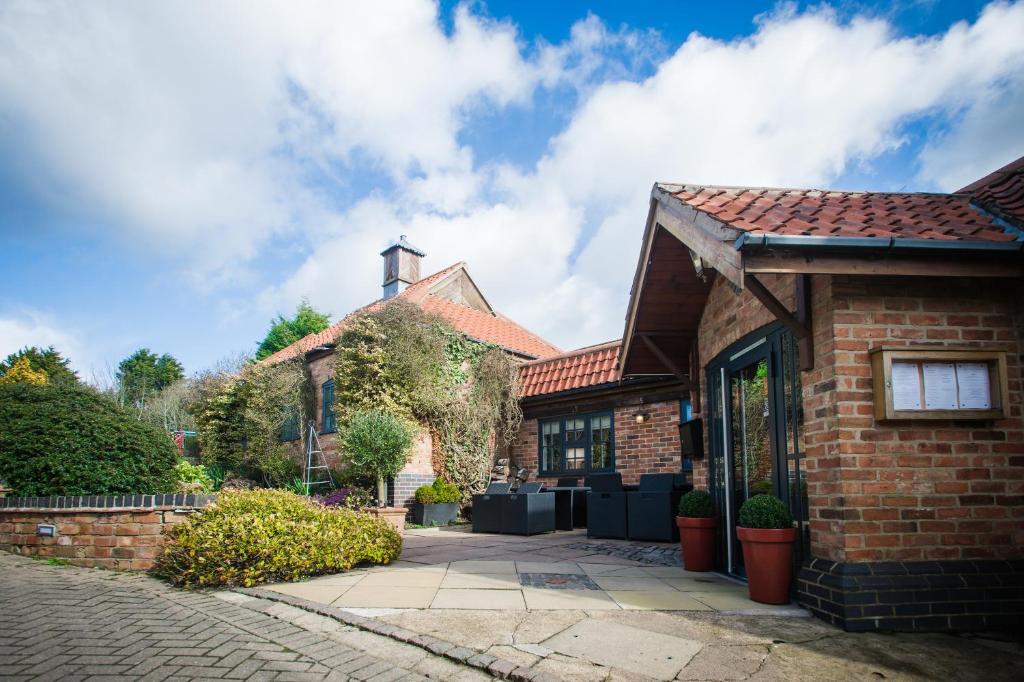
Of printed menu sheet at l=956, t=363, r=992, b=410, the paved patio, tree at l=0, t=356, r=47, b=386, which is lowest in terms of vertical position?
the paved patio

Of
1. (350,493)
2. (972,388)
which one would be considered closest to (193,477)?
(350,493)

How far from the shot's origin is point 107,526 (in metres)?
6.10

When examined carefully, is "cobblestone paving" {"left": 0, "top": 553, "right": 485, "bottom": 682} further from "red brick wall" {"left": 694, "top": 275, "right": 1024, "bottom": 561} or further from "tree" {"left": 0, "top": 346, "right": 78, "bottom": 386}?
"tree" {"left": 0, "top": 346, "right": 78, "bottom": 386}

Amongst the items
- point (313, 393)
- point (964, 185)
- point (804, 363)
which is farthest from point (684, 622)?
point (313, 393)

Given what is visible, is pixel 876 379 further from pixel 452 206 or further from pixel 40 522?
pixel 40 522

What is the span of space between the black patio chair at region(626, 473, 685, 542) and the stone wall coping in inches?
228

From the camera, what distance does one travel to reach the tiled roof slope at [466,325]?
15680 millimetres

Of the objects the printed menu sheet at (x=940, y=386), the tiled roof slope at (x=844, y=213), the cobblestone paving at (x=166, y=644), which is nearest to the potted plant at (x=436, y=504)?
the cobblestone paving at (x=166, y=644)

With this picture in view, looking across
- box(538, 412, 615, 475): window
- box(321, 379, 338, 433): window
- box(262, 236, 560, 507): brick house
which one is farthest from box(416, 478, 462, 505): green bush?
box(321, 379, 338, 433): window

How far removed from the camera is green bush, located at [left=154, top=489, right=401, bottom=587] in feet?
17.2

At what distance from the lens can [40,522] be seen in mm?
6539

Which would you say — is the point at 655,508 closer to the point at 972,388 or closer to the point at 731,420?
the point at 731,420

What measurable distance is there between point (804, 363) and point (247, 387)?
15852mm

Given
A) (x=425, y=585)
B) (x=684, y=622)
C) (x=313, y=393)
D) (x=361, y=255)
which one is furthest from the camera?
(x=361, y=255)
